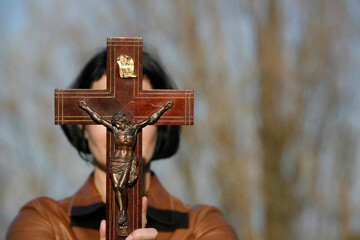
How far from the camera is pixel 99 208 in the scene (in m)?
2.32

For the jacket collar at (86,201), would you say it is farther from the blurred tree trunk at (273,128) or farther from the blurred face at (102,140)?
the blurred tree trunk at (273,128)

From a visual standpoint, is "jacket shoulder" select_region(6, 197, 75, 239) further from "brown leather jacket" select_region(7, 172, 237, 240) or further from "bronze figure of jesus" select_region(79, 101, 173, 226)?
"bronze figure of jesus" select_region(79, 101, 173, 226)

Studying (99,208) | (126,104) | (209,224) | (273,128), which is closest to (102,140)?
(99,208)

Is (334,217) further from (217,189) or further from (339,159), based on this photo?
(217,189)

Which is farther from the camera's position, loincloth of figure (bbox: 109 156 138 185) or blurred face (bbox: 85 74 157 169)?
blurred face (bbox: 85 74 157 169)

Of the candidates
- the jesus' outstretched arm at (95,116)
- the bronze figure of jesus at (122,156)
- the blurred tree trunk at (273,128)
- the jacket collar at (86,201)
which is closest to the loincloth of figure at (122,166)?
the bronze figure of jesus at (122,156)

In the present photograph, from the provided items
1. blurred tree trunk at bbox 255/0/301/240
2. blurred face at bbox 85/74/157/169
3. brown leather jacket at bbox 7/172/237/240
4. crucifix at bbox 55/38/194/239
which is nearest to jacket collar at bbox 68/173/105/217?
brown leather jacket at bbox 7/172/237/240

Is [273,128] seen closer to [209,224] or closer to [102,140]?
[209,224]

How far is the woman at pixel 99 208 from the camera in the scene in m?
2.30

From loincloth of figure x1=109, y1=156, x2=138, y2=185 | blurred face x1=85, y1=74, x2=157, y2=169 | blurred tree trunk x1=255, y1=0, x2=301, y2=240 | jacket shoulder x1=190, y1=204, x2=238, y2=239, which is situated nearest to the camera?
loincloth of figure x1=109, y1=156, x2=138, y2=185

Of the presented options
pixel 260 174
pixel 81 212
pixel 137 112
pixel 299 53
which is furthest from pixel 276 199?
pixel 137 112

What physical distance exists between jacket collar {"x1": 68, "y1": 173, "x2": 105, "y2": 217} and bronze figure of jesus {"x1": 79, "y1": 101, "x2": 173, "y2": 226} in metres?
0.45

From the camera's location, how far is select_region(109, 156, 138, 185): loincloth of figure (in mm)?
1866

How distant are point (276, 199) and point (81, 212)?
2867 millimetres
